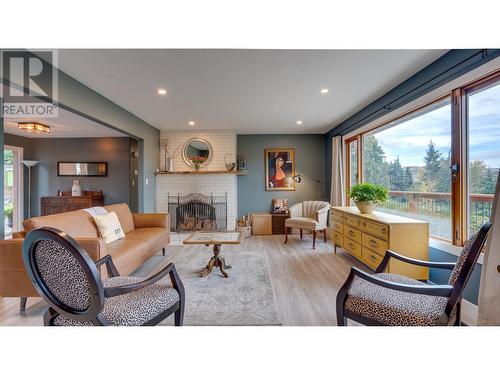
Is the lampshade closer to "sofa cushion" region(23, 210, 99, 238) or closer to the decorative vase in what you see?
the decorative vase

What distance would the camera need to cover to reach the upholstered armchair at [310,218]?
3895 millimetres

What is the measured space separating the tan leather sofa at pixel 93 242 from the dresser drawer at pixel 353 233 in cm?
275

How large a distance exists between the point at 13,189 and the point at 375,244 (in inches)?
291

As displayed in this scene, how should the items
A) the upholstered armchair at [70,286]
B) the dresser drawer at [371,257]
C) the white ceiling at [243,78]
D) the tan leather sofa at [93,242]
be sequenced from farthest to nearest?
the dresser drawer at [371,257]
the white ceiling at [243,78]
the tan leather sofa at [93,242]
the upholstered armchair at [70,286]

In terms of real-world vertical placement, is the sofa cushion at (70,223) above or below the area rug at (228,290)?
above

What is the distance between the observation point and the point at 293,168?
5168 millimetres

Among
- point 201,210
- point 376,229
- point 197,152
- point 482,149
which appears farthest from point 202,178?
→ point 482,149

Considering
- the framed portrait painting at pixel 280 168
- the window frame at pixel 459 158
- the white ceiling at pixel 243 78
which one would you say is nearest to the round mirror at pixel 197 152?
the white ceiling at pixel 243 78

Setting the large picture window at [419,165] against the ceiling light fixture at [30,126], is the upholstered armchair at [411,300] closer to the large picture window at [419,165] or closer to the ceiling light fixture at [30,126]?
the large picture window at [419,165]

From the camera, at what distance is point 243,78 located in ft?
7.79

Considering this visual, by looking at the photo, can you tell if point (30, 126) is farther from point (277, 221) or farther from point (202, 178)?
point (277, 221)
